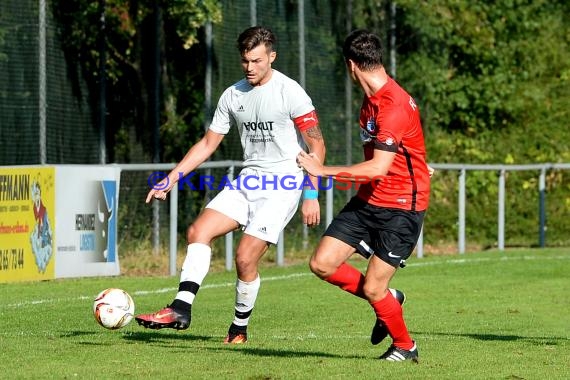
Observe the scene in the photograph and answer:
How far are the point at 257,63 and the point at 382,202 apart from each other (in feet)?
5.38

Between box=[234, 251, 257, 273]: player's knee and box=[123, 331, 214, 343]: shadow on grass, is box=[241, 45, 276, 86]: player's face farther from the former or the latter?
box=[123, 331, 214, 343]: shadow on grass

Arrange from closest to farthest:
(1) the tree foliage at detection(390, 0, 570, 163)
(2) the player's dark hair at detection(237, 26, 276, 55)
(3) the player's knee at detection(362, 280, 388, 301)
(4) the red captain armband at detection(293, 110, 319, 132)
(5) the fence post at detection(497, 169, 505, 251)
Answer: (3) the player's knee at detection(362, 280, 388, 301) → (2) the player's dark hair at detection(237, 26, 276, 55) → (4) the red captain armband at detection(293, 110, 319, 132) → (5) the fence post at detection(497, 169, 505, 251) → (1) the tree foliage at detection(390, 0, 570, 163)

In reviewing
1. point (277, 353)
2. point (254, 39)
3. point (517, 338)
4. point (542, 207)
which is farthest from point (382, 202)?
point (542, 207)

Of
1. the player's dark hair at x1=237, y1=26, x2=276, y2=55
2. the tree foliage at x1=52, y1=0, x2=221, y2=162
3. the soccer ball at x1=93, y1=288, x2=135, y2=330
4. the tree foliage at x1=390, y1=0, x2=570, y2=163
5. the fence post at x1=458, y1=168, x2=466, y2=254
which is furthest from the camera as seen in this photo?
the tree foliage at x1=390, y1=0, x2=570, y2=163

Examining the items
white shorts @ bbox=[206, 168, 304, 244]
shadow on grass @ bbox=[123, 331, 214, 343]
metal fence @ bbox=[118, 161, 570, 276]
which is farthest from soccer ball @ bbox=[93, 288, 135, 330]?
metal fence @ bbox=[118, 161, 570, 276]

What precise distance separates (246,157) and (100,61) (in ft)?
27.7

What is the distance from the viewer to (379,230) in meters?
8.68

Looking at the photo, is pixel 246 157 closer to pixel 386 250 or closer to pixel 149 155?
pixel 386 250

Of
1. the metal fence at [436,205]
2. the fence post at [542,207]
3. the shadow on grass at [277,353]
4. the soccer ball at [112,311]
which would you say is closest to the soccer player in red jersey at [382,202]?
the shadow on grass at [277,353]

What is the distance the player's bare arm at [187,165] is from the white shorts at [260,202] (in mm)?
320

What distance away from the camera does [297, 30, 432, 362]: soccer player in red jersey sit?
27.5 feet

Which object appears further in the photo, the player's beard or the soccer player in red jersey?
the player's beard

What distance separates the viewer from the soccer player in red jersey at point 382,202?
839 cm

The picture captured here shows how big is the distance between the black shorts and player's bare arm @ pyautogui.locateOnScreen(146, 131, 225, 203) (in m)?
1.44
